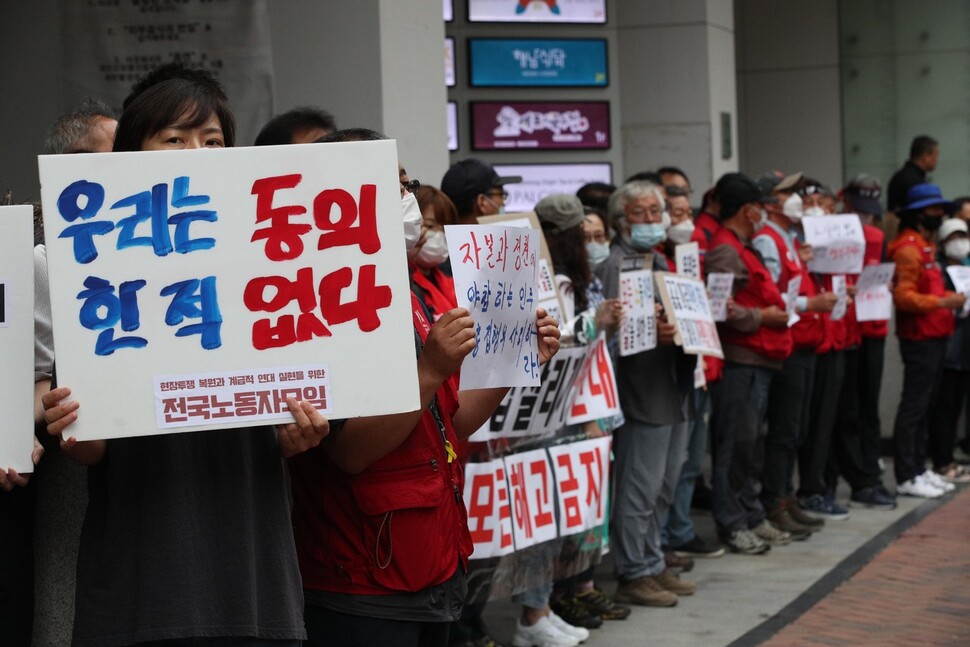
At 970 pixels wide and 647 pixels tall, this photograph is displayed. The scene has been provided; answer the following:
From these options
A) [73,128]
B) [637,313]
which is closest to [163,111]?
[73,128]

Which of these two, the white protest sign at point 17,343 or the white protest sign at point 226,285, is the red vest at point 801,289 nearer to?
the white protest sign at point 226,285

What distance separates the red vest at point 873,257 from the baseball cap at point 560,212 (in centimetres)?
465

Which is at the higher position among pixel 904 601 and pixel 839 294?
pixel 839 294

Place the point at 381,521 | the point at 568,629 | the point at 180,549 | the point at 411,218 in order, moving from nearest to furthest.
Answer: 1. the point at 180,549
2. the point at 381,521
3. the point at 411,218
4. the point at 568,629

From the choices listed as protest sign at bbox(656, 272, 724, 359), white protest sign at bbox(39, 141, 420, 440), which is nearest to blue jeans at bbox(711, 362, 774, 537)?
protest sign at bbox(656, 272, 724, 359)

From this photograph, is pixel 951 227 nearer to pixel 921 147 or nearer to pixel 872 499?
pixel 921 147

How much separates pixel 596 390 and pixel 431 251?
203 centimetres

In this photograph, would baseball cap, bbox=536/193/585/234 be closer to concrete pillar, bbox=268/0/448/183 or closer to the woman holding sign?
concrete pillar, bbox=268/0/448/183

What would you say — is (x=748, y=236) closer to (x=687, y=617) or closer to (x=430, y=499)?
(x=687, y=617)

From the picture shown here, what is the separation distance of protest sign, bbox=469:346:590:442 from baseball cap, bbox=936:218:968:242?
653 centimetres

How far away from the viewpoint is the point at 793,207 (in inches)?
393

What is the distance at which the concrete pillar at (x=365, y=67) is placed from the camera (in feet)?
25.7

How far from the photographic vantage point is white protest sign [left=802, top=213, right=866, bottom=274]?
9.91 meters

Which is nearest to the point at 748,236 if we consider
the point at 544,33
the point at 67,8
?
the point at 67,8
